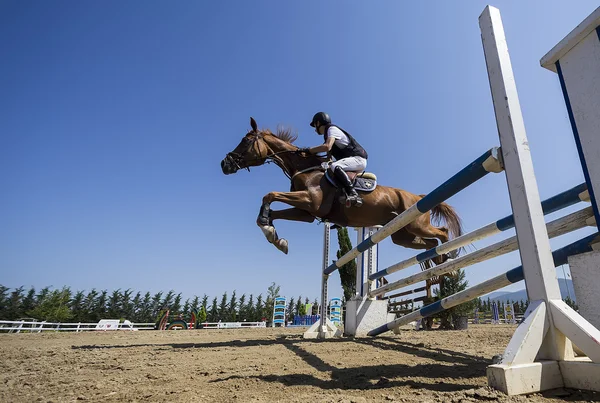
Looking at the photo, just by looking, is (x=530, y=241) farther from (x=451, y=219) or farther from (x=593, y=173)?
(x=451, y=219)

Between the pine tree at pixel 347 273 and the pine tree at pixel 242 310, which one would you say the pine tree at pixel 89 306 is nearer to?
the pine tree at pixel 242 310

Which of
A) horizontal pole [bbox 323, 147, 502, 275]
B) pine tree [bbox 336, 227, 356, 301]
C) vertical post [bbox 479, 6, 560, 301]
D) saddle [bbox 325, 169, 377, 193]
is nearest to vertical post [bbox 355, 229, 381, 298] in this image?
saddle [bbox 325, 169, 377, 193]

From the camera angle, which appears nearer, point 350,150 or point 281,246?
point 281,246

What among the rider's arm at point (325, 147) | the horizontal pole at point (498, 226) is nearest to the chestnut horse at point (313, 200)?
the rider's arm at point (325, 147)

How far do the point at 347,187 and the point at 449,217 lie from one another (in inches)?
78.2

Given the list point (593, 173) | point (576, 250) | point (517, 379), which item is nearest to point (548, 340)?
point (517, 379)

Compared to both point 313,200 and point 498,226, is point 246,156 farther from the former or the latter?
point 498,226

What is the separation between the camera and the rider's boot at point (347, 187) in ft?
10.9

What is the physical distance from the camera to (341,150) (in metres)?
3.76

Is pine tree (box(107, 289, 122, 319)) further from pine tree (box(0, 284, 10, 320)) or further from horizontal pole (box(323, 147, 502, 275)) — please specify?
horizontal pole (box(323, 147, 502, 275))

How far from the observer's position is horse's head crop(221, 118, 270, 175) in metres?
3.91

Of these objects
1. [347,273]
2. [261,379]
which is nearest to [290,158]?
[261,379]

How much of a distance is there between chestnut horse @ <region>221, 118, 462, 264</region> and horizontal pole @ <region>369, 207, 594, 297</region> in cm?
78

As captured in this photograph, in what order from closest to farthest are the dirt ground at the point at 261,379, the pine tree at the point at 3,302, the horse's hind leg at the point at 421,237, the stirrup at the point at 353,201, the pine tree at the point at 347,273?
the dirt ground at the point at 261,379 → the stirrup at the point at 353,201 → the horse's hind leg at the point at 421,237 → the pine tree at the point at 347,273 → the pine tree at the point at 3,302
